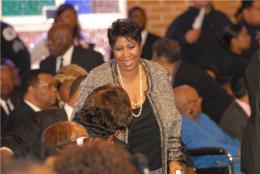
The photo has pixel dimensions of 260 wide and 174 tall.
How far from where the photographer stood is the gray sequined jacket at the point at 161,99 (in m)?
4.61

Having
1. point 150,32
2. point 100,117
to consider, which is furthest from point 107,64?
point 150,32

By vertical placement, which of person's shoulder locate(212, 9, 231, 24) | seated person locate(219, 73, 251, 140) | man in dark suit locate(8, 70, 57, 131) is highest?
person's shoulder locate(212, 9, 231, 24)

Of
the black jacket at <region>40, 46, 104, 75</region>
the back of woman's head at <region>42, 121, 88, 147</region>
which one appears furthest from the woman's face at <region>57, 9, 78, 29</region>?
the back of woman's head at <region>42, 121, 88, 147</region>

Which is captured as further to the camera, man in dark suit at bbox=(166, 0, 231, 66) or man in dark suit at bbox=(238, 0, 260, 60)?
man in dark suit at bbox=(238, 0, 260, 60)

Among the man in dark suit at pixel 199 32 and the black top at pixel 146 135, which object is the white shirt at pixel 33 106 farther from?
the man in dark suit at pixel 199 32

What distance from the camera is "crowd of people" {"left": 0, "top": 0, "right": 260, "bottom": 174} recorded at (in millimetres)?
2455

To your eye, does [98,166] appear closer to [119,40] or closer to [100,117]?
[100,117]

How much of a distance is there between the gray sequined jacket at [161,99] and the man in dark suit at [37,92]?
1545mm

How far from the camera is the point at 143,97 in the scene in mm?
4676

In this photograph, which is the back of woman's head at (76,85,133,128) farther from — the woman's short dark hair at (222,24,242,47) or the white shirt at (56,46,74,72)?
the woman's short dark hair at (222,24,242,47)

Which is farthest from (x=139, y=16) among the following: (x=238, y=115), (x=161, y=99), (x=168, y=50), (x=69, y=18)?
(x=161, y=99)

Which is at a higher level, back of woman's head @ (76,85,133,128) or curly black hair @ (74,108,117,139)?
back of woman's head @ (76,85,133,128)

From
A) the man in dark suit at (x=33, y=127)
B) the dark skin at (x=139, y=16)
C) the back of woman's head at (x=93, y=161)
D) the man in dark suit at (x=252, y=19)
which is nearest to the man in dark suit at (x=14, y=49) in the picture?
the dark skin at (x=139, y=16)

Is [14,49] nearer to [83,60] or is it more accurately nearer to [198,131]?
[83,60]
